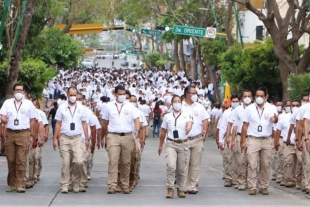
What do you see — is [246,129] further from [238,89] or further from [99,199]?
[238,89]

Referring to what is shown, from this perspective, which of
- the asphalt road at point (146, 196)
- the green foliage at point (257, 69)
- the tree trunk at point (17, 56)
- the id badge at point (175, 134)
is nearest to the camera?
the asphalt road at point (146, 196)

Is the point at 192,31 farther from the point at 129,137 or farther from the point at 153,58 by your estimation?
the point at 153,58

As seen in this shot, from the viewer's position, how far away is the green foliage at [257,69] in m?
33.8

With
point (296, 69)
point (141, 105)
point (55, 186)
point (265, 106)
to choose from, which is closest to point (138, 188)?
point (55, 186)

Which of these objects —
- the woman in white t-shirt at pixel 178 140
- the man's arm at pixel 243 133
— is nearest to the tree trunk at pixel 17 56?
the woman in white t-shirt at pixel 178 140

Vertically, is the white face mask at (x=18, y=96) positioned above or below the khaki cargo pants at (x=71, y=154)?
above

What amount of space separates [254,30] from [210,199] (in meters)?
49.0

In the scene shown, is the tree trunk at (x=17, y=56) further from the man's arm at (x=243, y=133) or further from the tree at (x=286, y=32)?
the man's arm at (x=243, y=133)

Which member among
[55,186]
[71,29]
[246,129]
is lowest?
[55,186]

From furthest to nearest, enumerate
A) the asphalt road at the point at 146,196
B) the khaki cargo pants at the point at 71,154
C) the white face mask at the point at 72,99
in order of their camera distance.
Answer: the white face mask at the point at 72,99
the khaki cargo pants at the point at 71,154
the asphalt road at the point at 146,196

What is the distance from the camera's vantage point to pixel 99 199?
14.9 m

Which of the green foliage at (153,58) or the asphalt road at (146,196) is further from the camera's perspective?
the green foliage at (153,58)

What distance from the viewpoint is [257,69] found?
112 ft

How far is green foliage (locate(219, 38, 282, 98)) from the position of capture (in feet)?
111
